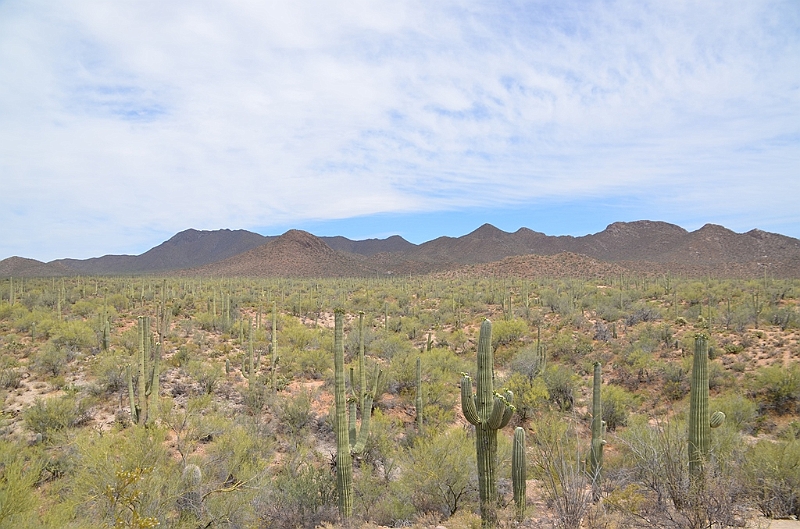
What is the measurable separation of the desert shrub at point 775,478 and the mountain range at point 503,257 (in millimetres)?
52584

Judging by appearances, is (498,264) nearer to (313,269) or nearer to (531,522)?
(313,269)

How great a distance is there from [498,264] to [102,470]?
64220 millimetres

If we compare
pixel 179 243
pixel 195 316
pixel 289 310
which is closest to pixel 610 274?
pixel 289 310

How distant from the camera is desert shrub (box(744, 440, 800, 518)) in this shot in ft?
25.4

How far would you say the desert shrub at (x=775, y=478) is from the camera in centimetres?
774

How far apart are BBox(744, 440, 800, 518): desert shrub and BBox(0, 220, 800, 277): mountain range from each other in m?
52.6

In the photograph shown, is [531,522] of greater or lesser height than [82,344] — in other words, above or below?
below

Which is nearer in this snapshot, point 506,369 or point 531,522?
point 531,522

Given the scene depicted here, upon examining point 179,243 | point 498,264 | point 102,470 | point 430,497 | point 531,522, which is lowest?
point 430,497

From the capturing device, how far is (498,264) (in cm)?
6838

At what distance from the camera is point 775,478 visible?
26.9 ft

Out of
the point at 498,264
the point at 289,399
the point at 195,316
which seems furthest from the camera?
the point at 498,264

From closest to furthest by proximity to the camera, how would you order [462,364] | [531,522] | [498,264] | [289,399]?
[531,522] < [289,399] < [462,364] < [498,264]

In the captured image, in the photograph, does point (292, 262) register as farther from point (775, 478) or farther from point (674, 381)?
point (775, 478)
